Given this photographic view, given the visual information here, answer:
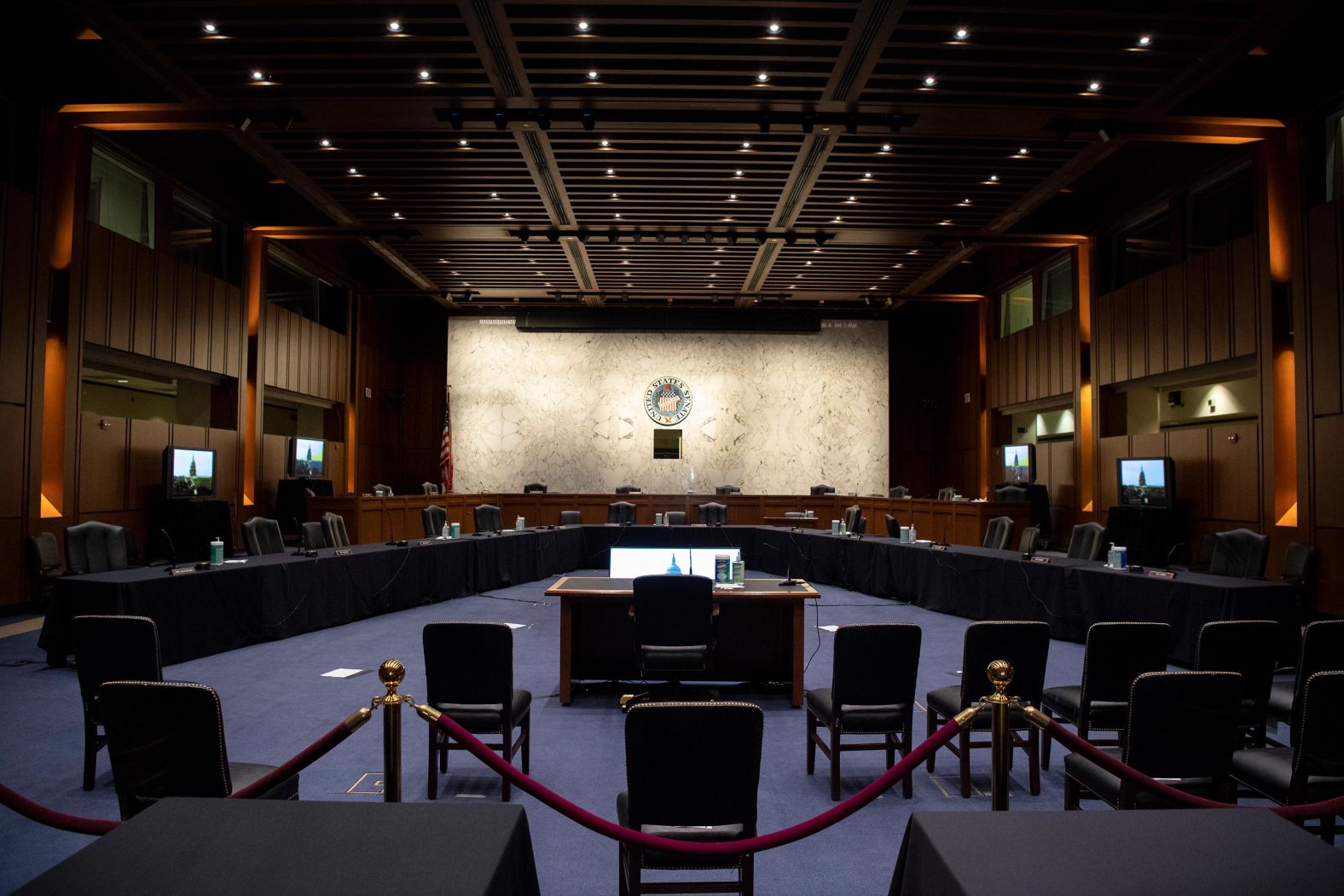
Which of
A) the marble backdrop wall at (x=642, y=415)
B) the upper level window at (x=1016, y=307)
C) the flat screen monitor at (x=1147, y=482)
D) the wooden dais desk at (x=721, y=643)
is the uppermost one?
the upper level window at (x=1016, y=307)

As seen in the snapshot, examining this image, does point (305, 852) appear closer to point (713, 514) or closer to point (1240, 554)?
point (1240, 554)

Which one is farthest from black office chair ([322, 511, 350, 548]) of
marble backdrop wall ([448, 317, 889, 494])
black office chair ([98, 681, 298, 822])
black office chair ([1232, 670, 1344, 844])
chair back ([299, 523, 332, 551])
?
black office chair ([1232, 670, 1344, 844])

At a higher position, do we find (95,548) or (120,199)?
(120,199)

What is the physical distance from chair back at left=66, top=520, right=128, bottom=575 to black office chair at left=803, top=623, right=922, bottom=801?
6.66m

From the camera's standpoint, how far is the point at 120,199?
8.73 m

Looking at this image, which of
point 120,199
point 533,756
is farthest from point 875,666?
point 120,199

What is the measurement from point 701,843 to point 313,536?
7374 millimetres

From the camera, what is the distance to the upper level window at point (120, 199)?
328 inches

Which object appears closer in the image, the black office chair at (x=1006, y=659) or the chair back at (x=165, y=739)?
the chair back at (x=165, y=739)

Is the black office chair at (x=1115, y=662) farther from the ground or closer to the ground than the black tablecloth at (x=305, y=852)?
closer to the ground

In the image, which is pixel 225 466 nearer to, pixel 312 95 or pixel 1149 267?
pixel 312 95

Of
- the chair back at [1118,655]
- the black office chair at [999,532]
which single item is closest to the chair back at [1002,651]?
Answer: the chair back at [1118,655]

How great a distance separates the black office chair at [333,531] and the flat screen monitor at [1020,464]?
418 inches

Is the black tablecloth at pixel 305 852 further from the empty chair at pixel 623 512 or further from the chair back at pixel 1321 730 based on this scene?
the empty chair at pixel 623 512
